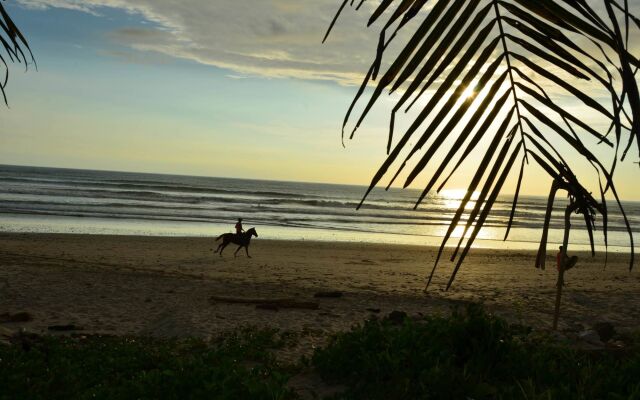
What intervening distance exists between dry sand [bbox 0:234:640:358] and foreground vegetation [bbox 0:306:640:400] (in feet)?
6.40

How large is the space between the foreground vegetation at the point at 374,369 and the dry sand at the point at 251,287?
195cm

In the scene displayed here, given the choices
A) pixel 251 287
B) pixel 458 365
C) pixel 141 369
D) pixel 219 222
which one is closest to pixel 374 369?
pixel 458 365

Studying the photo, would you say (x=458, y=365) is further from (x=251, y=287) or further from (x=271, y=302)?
(x=251, y=287)

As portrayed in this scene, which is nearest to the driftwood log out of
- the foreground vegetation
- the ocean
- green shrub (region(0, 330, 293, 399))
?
green shrub (region(0, 330, 293, 399))

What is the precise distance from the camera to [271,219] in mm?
37938

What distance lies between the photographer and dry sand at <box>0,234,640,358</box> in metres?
9.19

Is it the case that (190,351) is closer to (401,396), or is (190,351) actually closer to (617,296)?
(401,396)

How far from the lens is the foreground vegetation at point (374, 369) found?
171 inches

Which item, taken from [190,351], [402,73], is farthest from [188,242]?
[402,73]

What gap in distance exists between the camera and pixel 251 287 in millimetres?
12383

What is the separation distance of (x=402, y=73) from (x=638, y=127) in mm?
349

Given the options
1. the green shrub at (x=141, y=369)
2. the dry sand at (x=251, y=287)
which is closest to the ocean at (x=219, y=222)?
the dry sand at (x=251, y=287)

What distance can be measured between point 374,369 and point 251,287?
7.58 m

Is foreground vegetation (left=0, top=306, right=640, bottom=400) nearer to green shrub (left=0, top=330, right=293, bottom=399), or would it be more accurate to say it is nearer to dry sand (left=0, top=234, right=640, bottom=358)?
green shrub (left=0, top=330, right=293, bottom=399)
